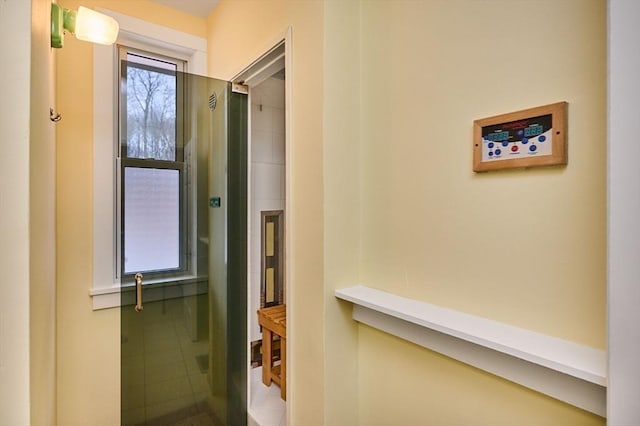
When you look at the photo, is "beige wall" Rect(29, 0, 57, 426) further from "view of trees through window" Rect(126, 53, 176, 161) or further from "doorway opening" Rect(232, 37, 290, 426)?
"doorway opening" Rect(232, 37, 290, 426)

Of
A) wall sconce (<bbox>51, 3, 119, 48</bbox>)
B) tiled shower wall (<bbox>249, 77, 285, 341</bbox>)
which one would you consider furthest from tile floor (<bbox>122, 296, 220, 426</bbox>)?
wall sconce (<bbox>51, 3, 119, 48</bbox>)

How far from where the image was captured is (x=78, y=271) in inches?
68.8

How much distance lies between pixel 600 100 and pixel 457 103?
34cm

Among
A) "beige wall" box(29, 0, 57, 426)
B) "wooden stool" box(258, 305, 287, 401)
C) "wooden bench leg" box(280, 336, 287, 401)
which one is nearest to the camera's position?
"beige wall" box(29, 0, 57, 426)

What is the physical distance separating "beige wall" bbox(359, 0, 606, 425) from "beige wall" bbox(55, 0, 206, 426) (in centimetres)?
154

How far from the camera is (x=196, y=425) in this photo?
5.79ft

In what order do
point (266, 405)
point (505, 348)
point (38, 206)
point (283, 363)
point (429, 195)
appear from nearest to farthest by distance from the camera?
1. point (505, 348)
2. point (38, 206)
3. point (429, 195)
4. point (283, 363)
5. point (266, 405)

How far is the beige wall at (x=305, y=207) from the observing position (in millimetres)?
1203

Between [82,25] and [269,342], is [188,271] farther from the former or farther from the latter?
[82,25]

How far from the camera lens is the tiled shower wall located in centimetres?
223

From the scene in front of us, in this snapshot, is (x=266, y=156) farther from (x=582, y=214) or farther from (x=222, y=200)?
(x=582, y=214)

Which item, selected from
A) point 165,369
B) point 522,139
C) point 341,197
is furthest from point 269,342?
point 522,139
